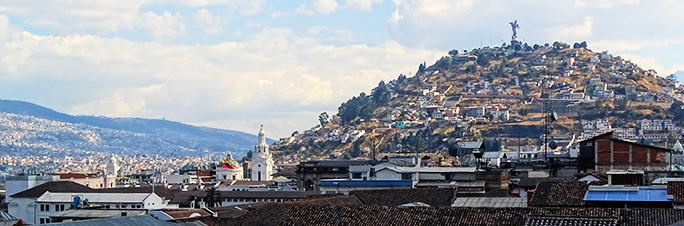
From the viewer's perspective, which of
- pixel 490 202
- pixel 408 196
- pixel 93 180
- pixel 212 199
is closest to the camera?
pixel 490 202

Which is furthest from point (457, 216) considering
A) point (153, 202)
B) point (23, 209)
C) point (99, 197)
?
point (23, 209)

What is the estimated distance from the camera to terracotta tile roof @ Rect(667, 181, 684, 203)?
3791 centimetres

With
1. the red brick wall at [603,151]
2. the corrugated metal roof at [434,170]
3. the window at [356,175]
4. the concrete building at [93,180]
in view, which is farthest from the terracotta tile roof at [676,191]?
the concrete building at [93,180]

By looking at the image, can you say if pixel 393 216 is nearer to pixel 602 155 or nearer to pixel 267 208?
pixel 267 208

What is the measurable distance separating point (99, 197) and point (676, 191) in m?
44.1

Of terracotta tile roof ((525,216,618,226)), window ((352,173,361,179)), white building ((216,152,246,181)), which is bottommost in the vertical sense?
white building ((216,152,246,181))

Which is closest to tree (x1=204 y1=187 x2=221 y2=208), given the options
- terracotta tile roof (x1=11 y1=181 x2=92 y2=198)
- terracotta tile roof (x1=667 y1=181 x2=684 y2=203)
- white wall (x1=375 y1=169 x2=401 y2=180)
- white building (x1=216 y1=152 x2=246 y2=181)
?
terracotta tile roof (x1=11 y1=181 x2=92 y2=198)

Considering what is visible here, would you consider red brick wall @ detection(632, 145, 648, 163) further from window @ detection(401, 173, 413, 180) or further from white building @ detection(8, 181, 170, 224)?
white building @ detection(8, 181, 170, 224)

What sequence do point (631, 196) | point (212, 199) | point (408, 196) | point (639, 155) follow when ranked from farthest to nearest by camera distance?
point (212, 199)
point (639, 155)
point (408, 196)
point (631, 196)

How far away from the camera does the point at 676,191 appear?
126 ft

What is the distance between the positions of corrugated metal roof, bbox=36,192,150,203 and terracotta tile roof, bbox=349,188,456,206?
17355mm

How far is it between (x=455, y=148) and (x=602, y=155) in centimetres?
2657

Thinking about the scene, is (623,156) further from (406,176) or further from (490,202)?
(490,202)

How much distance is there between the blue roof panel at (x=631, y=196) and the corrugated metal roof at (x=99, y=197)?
36.8m
